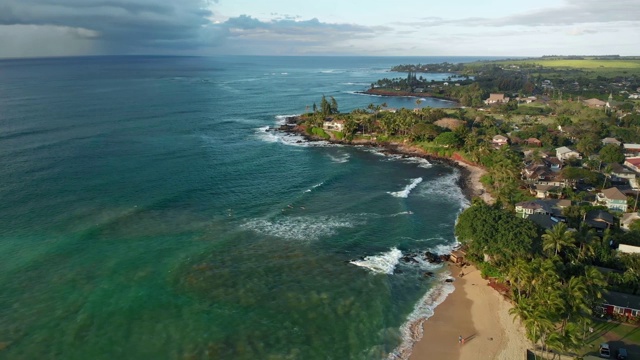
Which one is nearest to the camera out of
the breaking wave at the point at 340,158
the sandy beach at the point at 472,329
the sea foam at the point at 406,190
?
the sandy beach at the point at 472,329

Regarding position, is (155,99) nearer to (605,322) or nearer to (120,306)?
(120,306)

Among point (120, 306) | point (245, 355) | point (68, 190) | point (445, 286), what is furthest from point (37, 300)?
point (445, 286)

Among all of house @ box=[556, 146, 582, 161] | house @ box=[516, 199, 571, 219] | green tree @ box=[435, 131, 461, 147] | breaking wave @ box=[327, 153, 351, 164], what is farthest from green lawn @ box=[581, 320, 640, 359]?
green tree @ box=[435, 131, 461, 147]

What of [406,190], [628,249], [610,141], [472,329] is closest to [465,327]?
[472,329]

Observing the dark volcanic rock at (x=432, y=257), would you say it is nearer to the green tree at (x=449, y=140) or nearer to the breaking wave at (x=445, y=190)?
the breaking wave at (x=445, y=190)

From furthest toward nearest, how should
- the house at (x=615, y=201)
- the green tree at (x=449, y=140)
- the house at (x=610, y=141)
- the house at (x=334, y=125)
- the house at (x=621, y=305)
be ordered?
the house at (x=334, y=125)
the house at (x=610, y=141)
the green tree at (x=449, y=140)
the house at (x=615, y=201)
the house at (x=621, y=305)

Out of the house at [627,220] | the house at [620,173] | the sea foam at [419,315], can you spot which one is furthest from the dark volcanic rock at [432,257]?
the house at [620,173]

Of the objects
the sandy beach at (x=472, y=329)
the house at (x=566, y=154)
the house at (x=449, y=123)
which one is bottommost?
the sandy beach at (x=472, y=329)
